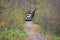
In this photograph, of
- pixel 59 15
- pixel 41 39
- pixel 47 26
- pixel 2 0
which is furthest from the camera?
pixel 47 26

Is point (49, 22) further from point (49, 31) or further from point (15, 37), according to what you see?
point (15, 37)

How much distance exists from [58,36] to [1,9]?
357 inches

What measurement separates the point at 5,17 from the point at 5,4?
104 cm

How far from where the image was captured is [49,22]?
23.0m

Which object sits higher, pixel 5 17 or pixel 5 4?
pixel 5 4

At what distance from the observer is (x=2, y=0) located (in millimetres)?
13367

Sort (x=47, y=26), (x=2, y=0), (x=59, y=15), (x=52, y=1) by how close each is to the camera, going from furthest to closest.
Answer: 1. (x=47, y=26)
2. (x=52, y=1)
3. (x=59, y=15)
4. (x=2, y=0)

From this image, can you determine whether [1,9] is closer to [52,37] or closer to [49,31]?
[52,37]

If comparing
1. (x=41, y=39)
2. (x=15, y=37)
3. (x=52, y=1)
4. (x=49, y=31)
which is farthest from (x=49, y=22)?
(x=15, y=37)

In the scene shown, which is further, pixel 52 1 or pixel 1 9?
pixel 52 1

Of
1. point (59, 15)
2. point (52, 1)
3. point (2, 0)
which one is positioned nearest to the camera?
point (2, 0)

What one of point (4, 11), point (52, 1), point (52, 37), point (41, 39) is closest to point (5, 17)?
point (4, 11)

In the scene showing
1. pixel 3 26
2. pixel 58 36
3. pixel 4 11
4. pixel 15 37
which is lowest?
pixel 58 36

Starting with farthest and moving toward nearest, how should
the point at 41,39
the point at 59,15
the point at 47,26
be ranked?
the point at 47,26 < the point at 59,15 < the point at 41,39
